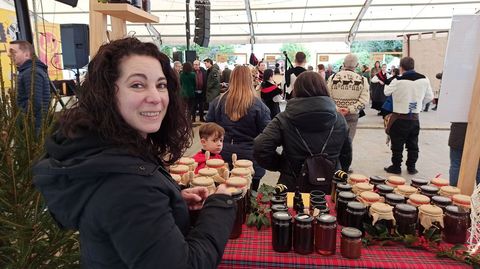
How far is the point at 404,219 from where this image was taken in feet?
4.35

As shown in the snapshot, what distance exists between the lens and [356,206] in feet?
4.46

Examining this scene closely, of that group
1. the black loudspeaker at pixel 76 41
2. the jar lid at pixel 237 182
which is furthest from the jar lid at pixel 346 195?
the black loudspeaker at pixel 76 41

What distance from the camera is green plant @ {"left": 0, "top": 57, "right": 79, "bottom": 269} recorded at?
4.27 feet

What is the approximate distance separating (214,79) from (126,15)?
17.8 feet

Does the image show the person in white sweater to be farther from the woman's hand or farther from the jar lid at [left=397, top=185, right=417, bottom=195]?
the woman's hand

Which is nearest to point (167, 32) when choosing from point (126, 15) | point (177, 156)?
point (126, 15)

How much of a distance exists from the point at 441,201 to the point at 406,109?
325 centimetres

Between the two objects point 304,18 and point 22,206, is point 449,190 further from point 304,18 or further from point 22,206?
point 304,18

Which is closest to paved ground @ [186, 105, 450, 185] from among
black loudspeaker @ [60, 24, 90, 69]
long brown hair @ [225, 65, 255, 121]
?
long brown hair @ [225, 65, 255, 121]

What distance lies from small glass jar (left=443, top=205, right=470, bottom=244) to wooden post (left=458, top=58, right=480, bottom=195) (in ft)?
1.68

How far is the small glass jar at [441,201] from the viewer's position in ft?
4.56

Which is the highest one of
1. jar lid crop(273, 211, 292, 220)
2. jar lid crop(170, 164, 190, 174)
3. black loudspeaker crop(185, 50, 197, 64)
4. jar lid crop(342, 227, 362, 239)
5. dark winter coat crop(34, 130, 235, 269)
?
black loudspeaker crop(185, 50, 197, 64)

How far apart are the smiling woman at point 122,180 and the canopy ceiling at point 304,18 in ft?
39.2

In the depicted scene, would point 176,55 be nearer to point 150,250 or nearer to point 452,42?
point 452,42
